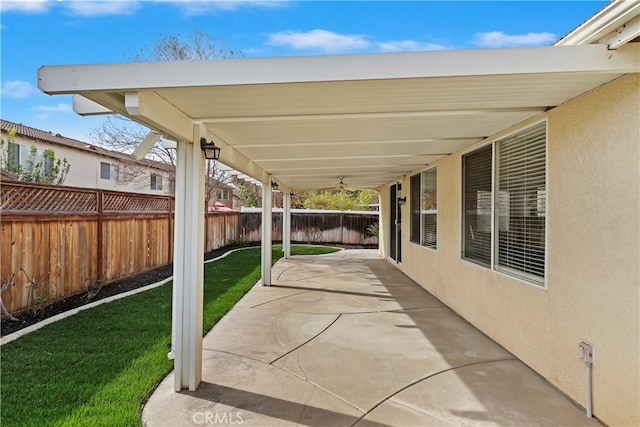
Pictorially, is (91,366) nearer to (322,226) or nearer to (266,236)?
(266,236)

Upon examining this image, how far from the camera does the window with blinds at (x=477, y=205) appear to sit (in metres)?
4.97

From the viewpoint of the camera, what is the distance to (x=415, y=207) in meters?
9.00

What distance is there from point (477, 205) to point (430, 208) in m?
2.39

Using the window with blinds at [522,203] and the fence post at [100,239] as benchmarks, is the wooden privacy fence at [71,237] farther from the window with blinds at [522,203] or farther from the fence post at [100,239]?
the window with blinds at [522,203]

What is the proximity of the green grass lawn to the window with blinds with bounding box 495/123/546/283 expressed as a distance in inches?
157

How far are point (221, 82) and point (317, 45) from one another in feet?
18.3

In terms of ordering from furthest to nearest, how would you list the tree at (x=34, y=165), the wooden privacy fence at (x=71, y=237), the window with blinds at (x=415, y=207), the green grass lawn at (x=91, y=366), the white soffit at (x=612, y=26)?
the tree at (x=34, y=165) < the window with blinds at (x=415, y=207) < the wooden privacy fence at (x=71, y=237) < the green grass lawn at (x=91, y=366) < the white soffit at (x=612, y=26)

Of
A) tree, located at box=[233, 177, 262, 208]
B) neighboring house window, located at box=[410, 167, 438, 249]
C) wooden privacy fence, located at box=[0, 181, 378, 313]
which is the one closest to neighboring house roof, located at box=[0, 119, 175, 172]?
wooden privacy fence, located at box=[0, 181, 378, 313]

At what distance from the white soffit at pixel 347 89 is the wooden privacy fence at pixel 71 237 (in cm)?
314

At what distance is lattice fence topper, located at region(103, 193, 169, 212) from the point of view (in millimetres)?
7324

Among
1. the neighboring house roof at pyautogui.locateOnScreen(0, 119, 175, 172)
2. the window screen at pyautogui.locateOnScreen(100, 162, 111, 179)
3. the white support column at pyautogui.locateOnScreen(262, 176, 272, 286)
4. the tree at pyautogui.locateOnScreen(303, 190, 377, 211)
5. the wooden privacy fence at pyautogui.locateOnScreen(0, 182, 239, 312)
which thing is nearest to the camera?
the wooden privacy fence at pyautogui.locateOnScreen(0, 182, 239, 312)

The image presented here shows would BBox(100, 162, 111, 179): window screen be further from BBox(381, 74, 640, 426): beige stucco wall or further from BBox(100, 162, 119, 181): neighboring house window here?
BBox(381, 74, 640, 426): beige stucco wall

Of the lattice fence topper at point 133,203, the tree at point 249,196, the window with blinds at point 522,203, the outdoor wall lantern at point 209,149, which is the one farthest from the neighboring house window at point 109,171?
the window with blinds at point 522,203

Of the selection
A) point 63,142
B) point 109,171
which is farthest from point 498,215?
point 109,171
